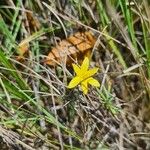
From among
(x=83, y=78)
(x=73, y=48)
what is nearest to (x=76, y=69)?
(x=83, y=78)

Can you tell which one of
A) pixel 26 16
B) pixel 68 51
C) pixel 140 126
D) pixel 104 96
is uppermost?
pixel 26 16

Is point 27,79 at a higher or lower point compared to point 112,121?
higher

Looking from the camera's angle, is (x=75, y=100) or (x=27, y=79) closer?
(x=75, y=100)

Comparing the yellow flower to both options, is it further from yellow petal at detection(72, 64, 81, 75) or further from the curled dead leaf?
the curled dead leaf

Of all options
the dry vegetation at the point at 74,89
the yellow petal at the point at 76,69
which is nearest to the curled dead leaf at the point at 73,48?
the dry vegetation at the point at 74,89

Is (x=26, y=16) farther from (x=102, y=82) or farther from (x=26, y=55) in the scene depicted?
(x=102, y=82)

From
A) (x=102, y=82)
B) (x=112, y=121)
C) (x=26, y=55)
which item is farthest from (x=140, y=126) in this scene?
(x=26, y=55)

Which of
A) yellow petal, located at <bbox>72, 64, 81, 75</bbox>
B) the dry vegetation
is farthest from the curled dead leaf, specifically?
yellow petal, located at <bbox>72, 64, 81, 75</bbox>
